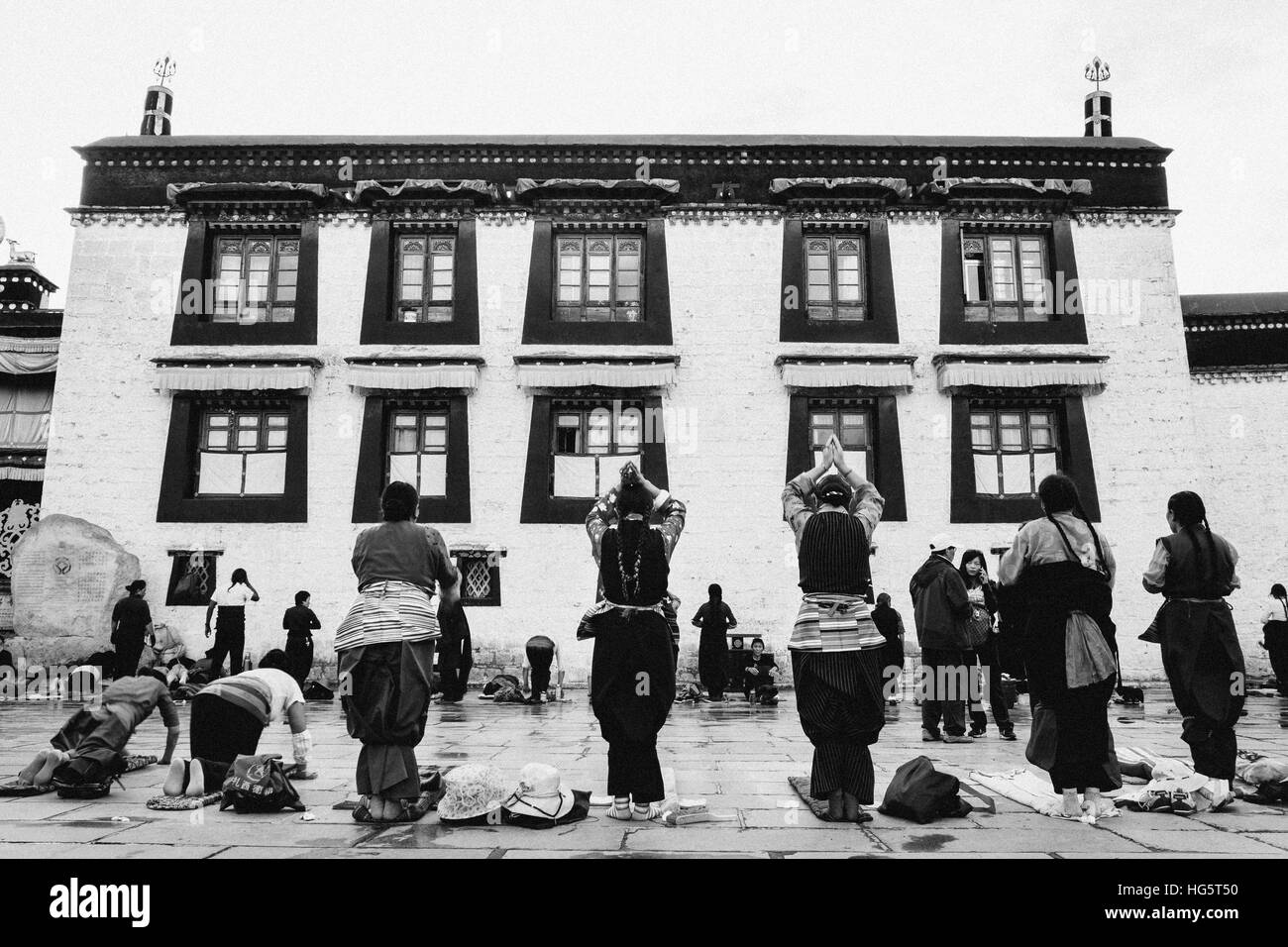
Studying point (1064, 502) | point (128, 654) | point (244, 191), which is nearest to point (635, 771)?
point (1064, 502)

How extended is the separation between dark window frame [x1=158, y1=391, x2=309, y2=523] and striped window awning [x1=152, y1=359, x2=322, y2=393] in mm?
261

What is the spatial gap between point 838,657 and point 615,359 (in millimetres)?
11772

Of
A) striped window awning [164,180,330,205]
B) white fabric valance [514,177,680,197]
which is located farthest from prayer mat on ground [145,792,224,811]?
striped window awning [164,180,330,205]

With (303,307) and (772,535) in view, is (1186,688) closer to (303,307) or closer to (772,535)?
(772,535)

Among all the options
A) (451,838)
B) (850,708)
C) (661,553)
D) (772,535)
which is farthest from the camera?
(772,535)

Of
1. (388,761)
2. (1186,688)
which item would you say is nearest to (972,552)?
(1186,688)

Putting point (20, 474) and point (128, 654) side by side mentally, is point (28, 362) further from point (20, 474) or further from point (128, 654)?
point (128, 654)

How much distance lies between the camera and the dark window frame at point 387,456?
16.6 metres

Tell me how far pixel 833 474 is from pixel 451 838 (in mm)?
3102

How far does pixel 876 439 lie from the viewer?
55.4 feet

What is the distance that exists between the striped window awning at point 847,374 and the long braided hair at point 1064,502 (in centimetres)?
1083

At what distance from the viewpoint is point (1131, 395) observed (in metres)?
17.0

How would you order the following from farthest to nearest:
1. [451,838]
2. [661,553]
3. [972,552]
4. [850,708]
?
[972,552] < [661,553] < [850,708] < [451,838]

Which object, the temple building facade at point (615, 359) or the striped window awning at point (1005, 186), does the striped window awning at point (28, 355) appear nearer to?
the temple building facade at point (615, 359)
